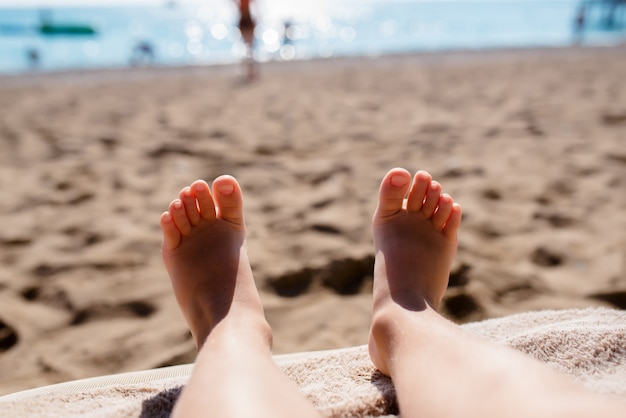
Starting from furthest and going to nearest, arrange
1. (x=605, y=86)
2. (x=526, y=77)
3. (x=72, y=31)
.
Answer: (x=72, y=31), (x=526, y=77), (x=605, y=86)

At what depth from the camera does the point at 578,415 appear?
562mm

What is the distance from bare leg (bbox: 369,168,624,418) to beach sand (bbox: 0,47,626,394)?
0.25 meters

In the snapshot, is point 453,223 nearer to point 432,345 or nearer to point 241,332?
point 432,345

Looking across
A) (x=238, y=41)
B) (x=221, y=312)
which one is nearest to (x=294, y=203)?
(x=221, y=312)

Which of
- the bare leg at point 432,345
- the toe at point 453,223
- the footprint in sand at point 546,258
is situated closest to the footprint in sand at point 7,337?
the bare leg at point 432,345

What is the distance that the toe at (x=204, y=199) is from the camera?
1.27 meters

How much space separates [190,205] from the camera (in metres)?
1.27

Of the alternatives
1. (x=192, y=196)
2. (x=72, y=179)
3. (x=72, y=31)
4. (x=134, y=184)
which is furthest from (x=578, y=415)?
(x=72, y=31)

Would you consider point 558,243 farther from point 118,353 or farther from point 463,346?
point 118,353

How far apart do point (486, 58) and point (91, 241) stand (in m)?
6.66

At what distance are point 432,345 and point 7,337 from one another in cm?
112

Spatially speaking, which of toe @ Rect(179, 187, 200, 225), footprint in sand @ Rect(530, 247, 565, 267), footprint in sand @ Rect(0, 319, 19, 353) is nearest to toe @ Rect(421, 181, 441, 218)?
footprint in sand @ Rect(530, 247, 565, 267)

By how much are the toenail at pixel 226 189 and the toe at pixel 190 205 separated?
0.08 metres

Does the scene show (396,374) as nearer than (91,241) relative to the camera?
Yes
